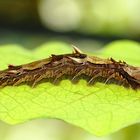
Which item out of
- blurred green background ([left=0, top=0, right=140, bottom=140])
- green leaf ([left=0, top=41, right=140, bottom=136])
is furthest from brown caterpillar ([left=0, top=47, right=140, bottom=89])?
blurred green background ([left=0, top=0, right=140, bottom=140])

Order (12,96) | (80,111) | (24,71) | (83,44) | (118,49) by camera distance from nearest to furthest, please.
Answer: (80,111) < (12,96) < (24,71) < (118,49) < (83,44)

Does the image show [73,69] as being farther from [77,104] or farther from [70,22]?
[70,22]

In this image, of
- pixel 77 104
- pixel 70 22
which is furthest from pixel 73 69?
pixel 70 22

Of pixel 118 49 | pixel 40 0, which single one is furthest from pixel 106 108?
pixel 40 0

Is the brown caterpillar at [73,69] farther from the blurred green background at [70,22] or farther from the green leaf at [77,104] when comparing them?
the blurred green background at [70,22]

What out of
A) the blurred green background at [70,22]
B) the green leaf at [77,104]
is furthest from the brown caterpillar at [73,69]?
the blurred green background at [70,22]

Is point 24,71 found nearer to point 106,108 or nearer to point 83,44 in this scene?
point 106,108
